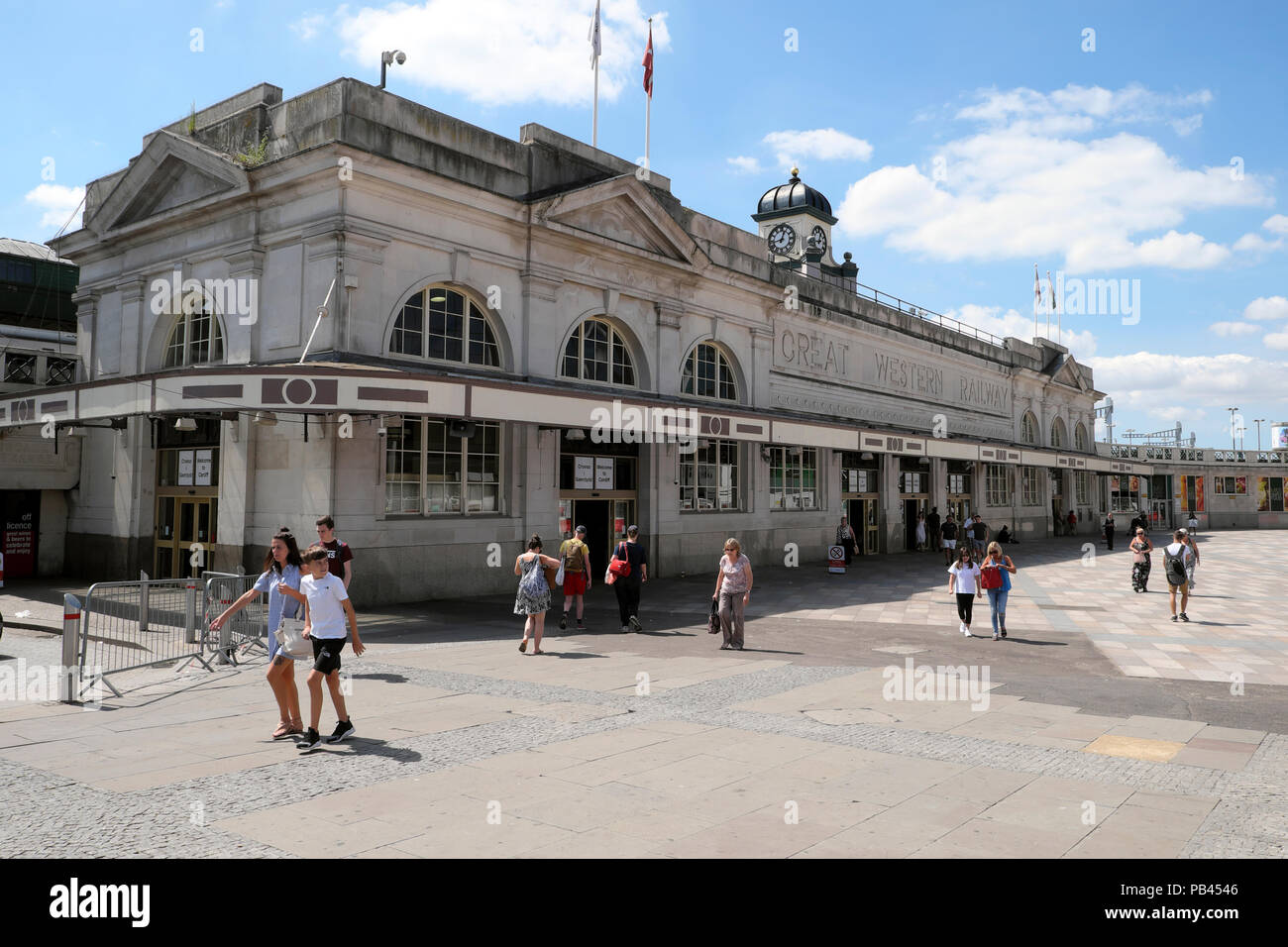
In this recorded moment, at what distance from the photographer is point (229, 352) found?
19.4 meters

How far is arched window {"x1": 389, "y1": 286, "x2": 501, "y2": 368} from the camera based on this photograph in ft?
61.5

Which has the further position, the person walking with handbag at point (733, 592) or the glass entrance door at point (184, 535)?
the glass entrance door at point (184, 535)

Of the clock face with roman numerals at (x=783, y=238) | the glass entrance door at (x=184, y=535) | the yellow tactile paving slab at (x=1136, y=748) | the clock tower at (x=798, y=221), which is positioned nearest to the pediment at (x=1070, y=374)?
the clock tower at (x=798, y=221)

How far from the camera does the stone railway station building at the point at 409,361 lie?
1744 centimetres

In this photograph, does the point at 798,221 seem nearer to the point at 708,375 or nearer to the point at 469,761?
the point at 708,375

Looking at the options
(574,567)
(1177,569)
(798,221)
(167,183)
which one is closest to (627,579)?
(574,567)

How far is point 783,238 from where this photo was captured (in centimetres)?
5784

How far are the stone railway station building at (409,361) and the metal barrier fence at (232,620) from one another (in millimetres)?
3318

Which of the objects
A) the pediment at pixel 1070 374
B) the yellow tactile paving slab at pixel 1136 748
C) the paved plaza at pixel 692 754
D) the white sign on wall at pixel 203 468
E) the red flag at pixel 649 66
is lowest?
the yellow tactile paving slab at pixel 1136 748

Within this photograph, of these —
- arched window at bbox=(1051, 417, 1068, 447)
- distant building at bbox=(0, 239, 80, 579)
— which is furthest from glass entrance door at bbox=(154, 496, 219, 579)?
arched window at bbox=(1051, 417, 1068, 447)

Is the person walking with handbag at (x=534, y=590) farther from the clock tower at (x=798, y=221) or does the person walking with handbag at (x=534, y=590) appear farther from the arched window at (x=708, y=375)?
the clock tower at (x=798, y=221)

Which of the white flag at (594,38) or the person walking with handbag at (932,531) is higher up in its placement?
the white flag at (594,38)

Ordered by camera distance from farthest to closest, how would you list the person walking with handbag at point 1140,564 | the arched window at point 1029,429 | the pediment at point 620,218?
the arched window at point 1029,429 < the pediment at point 620,218 < the person walking with handbag at point 1140,564
